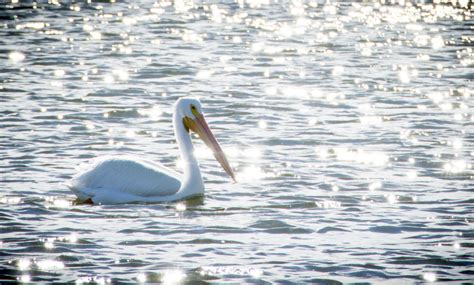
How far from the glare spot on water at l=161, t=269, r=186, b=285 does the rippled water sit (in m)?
0.03

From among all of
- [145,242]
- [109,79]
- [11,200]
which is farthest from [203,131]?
[109,79]

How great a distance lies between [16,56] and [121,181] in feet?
33.2

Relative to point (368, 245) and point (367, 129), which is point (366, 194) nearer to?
point (368, 245)

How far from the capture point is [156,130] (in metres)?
14.6

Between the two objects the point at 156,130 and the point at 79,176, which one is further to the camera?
the point at 156,130

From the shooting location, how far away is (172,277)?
27.9 ft

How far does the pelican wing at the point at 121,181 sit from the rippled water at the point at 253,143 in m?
0.18

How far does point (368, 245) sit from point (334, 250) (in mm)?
325

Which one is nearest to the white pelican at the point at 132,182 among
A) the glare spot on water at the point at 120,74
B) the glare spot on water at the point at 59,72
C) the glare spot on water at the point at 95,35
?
the glare spot on water at the point at 120,74

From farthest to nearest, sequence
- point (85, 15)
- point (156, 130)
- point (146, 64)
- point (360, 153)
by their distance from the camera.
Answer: point (85, 15), point (146, 64), point (156, 130), point (360, 153)

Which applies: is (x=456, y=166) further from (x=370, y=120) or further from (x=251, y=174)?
(x=370, y=120)

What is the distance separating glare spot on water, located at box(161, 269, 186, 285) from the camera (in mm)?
8413

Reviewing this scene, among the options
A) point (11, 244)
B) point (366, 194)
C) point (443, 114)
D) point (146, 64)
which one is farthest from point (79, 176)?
point (146, 64)

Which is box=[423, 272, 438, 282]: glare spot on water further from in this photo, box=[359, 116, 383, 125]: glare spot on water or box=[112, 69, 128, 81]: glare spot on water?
box=[112, 69, 128, 81]: glare spot on water
